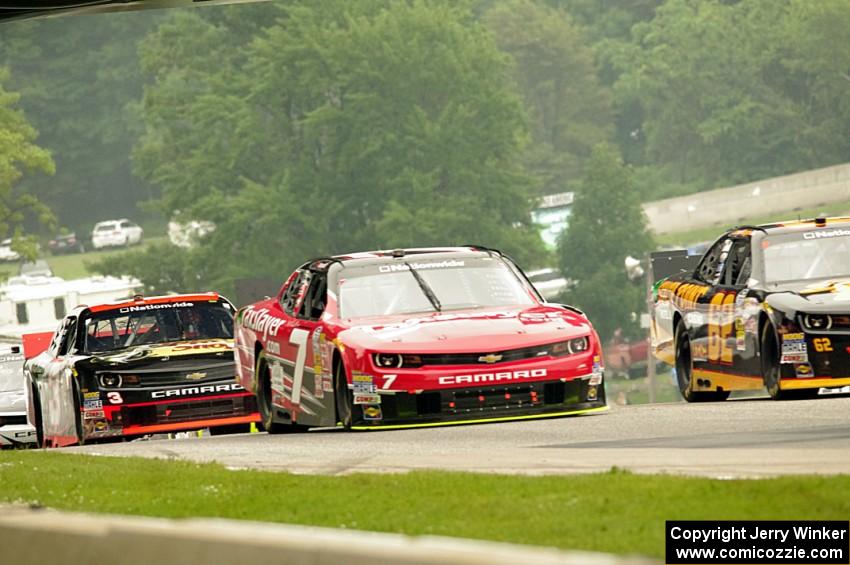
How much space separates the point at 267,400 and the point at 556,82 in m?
136

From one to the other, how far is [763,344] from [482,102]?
94.9m

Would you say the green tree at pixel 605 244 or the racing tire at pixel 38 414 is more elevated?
the racing tire at pixel 38 414

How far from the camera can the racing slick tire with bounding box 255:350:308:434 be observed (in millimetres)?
18219

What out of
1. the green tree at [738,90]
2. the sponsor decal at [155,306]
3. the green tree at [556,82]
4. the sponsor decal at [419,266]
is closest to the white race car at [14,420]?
the sponsor decal at [155,306]

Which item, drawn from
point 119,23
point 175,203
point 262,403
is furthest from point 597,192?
point 262,403

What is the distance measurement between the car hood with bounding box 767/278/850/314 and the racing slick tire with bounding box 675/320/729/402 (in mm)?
2350

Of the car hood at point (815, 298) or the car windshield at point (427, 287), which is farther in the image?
the car windshield at point (427, 287)

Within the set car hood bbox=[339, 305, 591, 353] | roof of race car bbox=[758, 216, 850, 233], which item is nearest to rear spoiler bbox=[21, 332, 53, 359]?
roof of race car bbox=[758, 216, 850, 233]

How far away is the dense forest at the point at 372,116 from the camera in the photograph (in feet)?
358

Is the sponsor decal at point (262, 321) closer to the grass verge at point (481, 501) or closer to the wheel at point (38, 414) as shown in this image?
the grass verge at point (481, 501)

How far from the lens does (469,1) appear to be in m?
120

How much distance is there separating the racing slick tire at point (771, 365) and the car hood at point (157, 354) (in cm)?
584

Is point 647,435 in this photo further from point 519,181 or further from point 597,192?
point 597,192

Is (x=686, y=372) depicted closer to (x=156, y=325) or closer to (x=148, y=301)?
(x=156, y=325)
